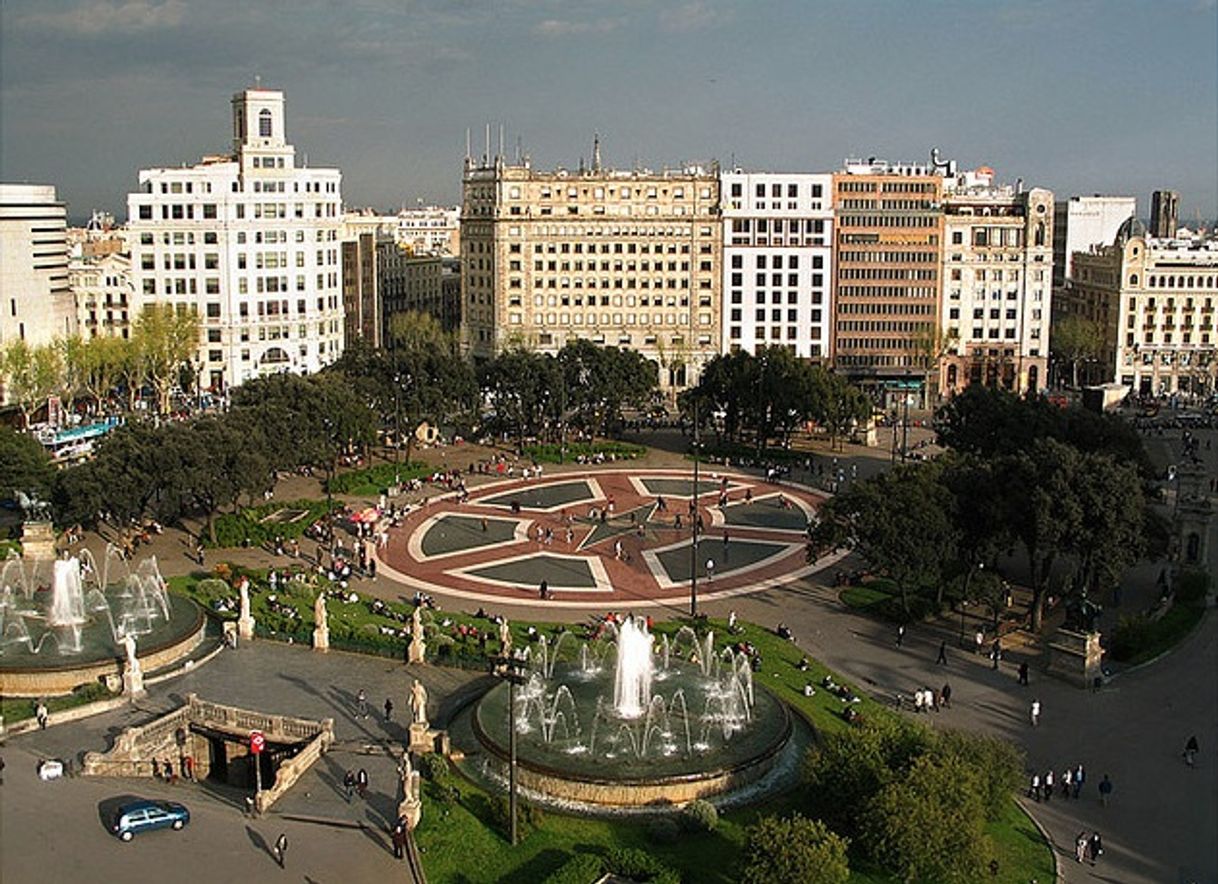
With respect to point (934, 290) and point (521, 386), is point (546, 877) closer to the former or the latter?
point (521, 386)

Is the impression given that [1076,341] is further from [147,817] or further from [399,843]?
[147,817]

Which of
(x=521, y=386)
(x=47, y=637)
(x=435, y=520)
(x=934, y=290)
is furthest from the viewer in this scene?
(x=934, y=290)

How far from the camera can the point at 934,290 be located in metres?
132

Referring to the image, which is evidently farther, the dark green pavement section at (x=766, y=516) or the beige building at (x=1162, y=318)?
the beige building at (x=1162, y=318)

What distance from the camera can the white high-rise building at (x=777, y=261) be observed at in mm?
133000

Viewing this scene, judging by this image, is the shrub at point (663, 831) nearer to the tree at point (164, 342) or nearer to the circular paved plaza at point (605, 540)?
the circular paved plaza at point (605, 540)

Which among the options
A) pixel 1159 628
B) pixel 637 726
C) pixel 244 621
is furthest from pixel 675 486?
pixel 637 726

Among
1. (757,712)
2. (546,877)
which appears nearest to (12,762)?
(546,877)

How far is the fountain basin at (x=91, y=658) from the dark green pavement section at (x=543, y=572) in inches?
685

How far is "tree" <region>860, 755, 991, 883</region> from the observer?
35375 millimetres

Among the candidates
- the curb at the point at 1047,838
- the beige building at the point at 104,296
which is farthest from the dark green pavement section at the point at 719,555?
the beige building at the point at 104,296

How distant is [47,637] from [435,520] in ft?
100

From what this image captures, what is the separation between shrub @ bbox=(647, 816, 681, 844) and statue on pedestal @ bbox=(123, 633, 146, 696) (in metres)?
21.6

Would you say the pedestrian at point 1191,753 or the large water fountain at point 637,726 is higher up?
the large water fountain at point 637,726
